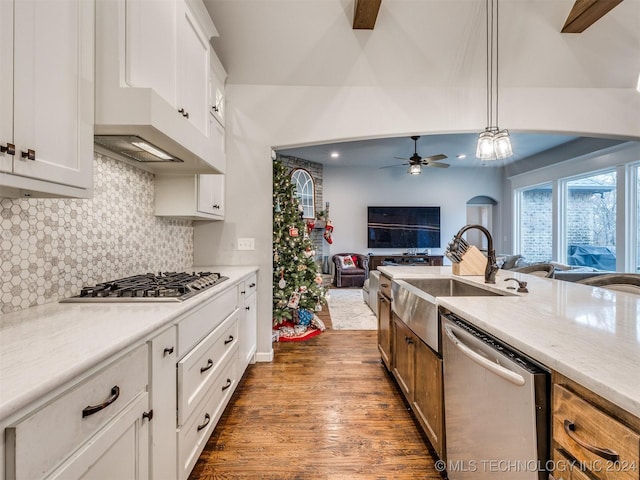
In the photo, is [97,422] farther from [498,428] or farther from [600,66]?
[600,66]

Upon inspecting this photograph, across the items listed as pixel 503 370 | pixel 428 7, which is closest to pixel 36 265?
pixel 503 370

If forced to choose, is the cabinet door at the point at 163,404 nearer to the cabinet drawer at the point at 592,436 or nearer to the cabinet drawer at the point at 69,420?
the cabinet drawer at the point at 69,420

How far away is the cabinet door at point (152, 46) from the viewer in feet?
4.02

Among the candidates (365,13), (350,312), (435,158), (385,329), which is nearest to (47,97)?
(365,13)

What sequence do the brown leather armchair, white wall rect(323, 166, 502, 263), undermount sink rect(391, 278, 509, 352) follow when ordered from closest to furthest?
undermount sink rect(391, 278, 509, 352) < the brown leather armchair < white wall rect(323, 166, 502, 263)

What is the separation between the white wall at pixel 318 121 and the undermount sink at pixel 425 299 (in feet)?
4.50

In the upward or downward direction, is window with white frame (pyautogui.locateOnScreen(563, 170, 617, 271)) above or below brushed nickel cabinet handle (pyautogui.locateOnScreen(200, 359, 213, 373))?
above

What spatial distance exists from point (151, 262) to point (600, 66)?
4.40 metres

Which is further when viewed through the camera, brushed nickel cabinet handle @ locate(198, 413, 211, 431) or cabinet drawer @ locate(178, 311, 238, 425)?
brushed nickel cabinet handle @ locate(198, 413, 211, 431)

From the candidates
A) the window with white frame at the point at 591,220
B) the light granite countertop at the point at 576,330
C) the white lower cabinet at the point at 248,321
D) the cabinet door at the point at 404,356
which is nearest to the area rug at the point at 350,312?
the white lower cabinet at the point at 248,321

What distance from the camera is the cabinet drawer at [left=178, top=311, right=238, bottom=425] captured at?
3.96 ft

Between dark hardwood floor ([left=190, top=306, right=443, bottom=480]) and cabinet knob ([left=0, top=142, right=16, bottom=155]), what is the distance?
160 cm

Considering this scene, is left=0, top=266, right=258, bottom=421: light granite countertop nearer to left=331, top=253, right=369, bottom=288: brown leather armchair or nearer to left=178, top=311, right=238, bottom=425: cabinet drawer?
left=178, top=311, right=238, bottom=425: cabinet drawer

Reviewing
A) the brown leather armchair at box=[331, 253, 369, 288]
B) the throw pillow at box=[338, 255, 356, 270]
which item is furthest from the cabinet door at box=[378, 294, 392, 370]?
the throw pillow at box=[338, 255, 356, 270]
